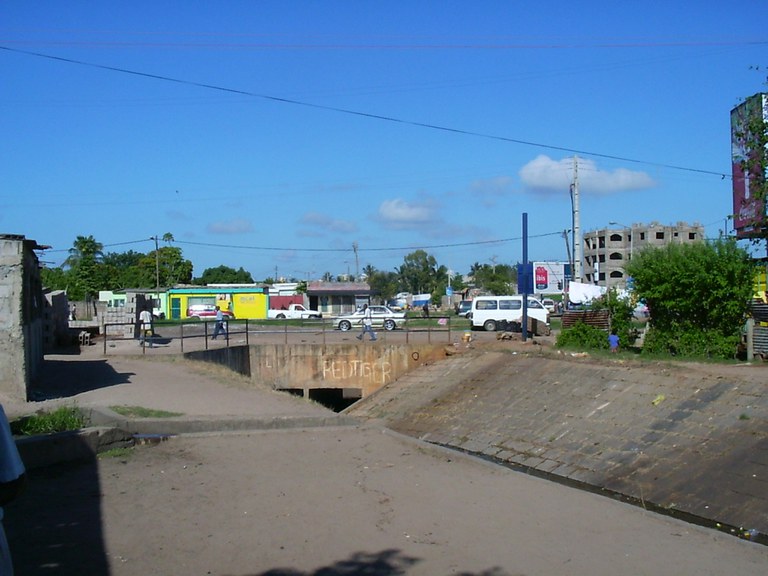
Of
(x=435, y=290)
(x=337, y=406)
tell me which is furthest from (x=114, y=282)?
(x=337, y=406)

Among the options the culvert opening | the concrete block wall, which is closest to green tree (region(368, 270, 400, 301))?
the culvert opening

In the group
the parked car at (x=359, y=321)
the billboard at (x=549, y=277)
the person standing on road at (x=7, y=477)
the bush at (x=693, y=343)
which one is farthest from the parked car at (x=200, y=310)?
the person standing on road at (x=7, y=477)

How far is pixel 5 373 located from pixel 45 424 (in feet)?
13.8

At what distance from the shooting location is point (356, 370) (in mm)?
32688

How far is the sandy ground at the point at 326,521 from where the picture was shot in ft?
23.5

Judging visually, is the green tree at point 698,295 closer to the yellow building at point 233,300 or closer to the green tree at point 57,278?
the yellow building at point 233,300

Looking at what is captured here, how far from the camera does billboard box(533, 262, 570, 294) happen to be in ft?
217

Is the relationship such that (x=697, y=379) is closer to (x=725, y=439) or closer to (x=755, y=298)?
(x=725, y=439)

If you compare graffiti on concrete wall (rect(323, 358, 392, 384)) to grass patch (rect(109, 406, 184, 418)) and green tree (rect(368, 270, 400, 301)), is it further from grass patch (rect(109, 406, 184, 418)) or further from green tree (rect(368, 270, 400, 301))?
green tree (rect(368, 270, 400, 301))

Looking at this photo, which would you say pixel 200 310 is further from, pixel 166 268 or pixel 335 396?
pixel 335 396

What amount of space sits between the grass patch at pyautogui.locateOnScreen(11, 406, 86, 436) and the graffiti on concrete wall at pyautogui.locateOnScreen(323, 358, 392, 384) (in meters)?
20.2

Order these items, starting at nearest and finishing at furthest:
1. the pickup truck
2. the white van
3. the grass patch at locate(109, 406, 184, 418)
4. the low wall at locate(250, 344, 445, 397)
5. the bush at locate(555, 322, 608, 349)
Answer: the grass patch at locate(109, 406, 184, 418) < the bush at locate(555, 322, 608, 349) < the low wall at locate(250, 344, 445, 397) < the white van < the pickup truck

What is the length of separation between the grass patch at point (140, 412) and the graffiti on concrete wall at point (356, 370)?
56.9 feet

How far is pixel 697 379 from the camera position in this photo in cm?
1502
